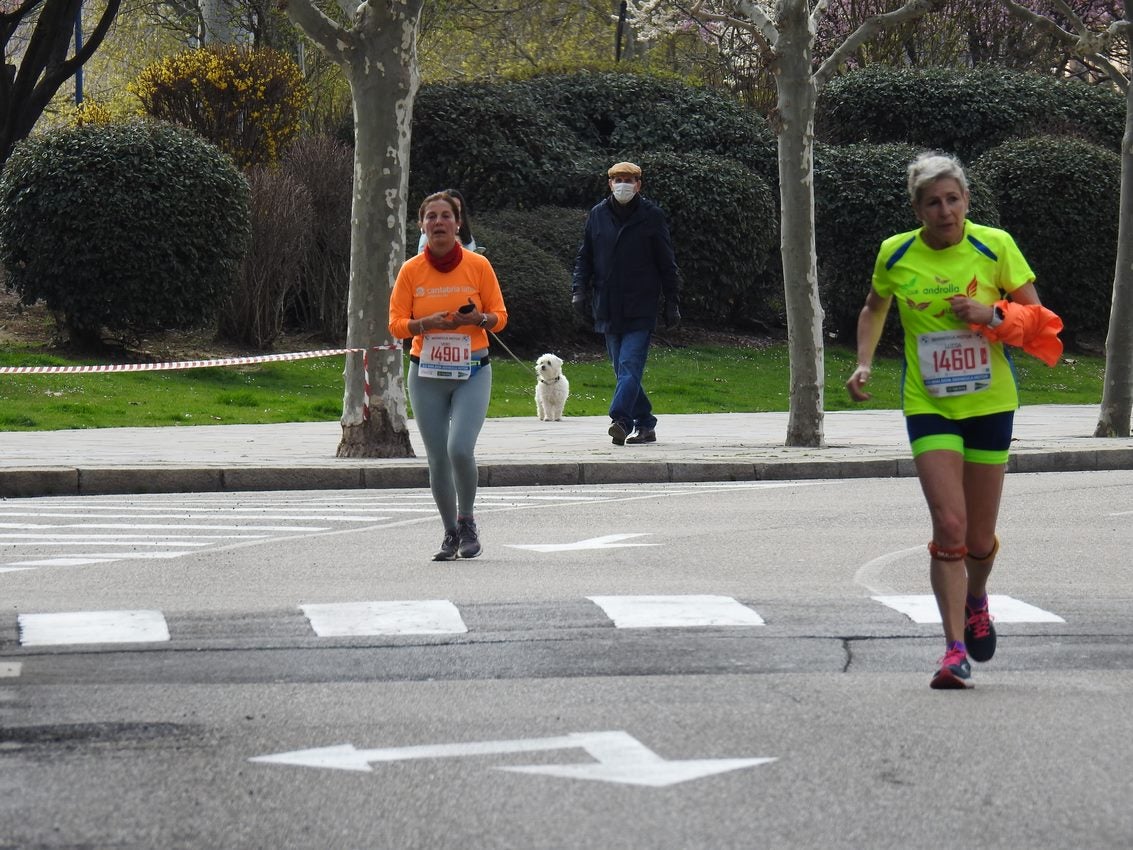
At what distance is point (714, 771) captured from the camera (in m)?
5.42

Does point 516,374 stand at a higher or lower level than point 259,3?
lower

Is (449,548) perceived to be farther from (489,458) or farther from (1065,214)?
(1065,214)

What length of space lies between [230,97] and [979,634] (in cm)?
2345

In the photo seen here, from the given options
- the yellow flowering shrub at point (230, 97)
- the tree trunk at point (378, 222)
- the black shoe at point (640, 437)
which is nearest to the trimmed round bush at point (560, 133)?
the yellow flowering shrub at point (230, 97)

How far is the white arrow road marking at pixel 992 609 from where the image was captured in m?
8.12

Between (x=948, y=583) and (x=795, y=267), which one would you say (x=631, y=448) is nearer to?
(x=795, y=267)

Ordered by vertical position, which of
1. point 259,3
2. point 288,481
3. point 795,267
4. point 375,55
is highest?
point 259,3

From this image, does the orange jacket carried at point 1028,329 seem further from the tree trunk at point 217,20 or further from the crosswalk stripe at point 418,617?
the tree trunk at point 217,20

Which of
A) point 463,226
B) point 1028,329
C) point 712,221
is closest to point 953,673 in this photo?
point 1028,329

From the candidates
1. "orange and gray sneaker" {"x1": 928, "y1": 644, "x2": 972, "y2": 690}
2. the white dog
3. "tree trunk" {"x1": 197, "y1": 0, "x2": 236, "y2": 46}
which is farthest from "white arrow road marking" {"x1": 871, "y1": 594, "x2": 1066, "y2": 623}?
"tree trunk" {"x1": 197, "y1": 0, "x2": 236, "y2": 46}

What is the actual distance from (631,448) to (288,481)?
3.18 metres

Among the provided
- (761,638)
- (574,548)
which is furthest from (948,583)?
(574,548)

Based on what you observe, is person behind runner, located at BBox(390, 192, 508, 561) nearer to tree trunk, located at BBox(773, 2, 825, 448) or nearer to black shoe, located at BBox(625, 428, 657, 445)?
black shoe, located at BBox(625, 428, 657, 445)

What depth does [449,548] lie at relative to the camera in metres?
10.1
